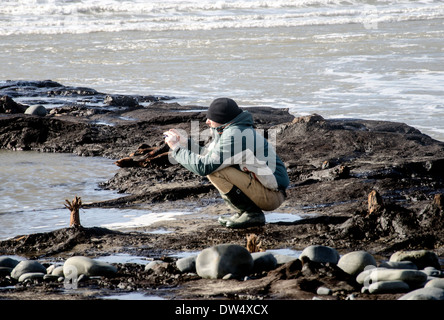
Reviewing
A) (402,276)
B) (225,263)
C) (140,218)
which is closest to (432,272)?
(402,276)

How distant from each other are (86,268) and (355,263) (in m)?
1.78

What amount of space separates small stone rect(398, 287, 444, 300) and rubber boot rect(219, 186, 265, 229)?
234cm

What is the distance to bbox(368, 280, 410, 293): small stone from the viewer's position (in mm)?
3855

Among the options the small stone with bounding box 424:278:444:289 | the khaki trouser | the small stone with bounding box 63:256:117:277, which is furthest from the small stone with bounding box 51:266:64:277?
the small stone with bounding box 424:278:444:289

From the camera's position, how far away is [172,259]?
5.03m

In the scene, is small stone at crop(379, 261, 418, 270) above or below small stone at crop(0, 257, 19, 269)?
above

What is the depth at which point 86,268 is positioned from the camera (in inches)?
184

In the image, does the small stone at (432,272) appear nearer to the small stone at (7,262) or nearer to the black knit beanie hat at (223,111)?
the black knit beanie hat at (223,111)

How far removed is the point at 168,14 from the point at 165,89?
16.9 meters

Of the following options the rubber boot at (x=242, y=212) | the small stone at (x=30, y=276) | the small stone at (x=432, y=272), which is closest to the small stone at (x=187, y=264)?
the small stone at (x=30, y=276)

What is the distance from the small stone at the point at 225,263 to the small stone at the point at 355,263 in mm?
599

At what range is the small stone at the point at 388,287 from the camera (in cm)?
386

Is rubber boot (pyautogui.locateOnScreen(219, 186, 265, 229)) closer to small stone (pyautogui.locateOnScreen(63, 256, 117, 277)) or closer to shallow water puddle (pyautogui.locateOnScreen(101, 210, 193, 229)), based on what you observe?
shallow water puddle (pyautogui.locateOnScreen(101, 210, 193, 229))
